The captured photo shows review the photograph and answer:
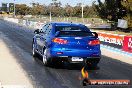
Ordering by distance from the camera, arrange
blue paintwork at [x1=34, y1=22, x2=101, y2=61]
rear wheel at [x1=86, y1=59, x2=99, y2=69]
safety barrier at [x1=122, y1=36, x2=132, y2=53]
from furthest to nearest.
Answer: safety barrier at [x1=122, y1=36, x2=132, y2=53] → rear wheel at [x1=86, y1=59, x2=99, y2=69] → blue paintwork at [x1=34, y1=22, x2=101, y2=61]

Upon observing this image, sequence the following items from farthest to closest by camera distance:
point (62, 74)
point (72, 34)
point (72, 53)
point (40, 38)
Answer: point (40, 38)
point (72, 34)
point (72, 53)
point (62, 74)

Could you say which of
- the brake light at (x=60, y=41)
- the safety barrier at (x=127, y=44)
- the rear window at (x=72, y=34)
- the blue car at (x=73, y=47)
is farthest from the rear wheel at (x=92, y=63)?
the safety barrier at (x=127, y=44)

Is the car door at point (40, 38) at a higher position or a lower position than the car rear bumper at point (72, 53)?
higher

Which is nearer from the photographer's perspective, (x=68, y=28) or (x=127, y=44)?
(x=68, y=28)

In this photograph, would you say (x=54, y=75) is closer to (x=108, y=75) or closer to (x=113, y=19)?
(x=108, y=75)

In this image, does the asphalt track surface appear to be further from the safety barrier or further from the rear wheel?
the safety barrier

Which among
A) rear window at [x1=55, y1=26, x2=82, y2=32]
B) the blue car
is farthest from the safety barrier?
the blue car

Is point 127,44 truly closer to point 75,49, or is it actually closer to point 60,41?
point 75,49

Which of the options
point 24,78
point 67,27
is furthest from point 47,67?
Answer: point 24,78

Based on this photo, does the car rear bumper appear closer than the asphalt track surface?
No

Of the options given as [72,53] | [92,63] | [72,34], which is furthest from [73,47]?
[92,63]

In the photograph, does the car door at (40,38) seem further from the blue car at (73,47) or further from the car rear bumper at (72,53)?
the car rear bumper at (72,53)

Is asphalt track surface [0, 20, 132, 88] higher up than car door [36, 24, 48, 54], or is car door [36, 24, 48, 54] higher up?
car door [36, 24, 48, 54]

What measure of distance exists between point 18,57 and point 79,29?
13.4ft
